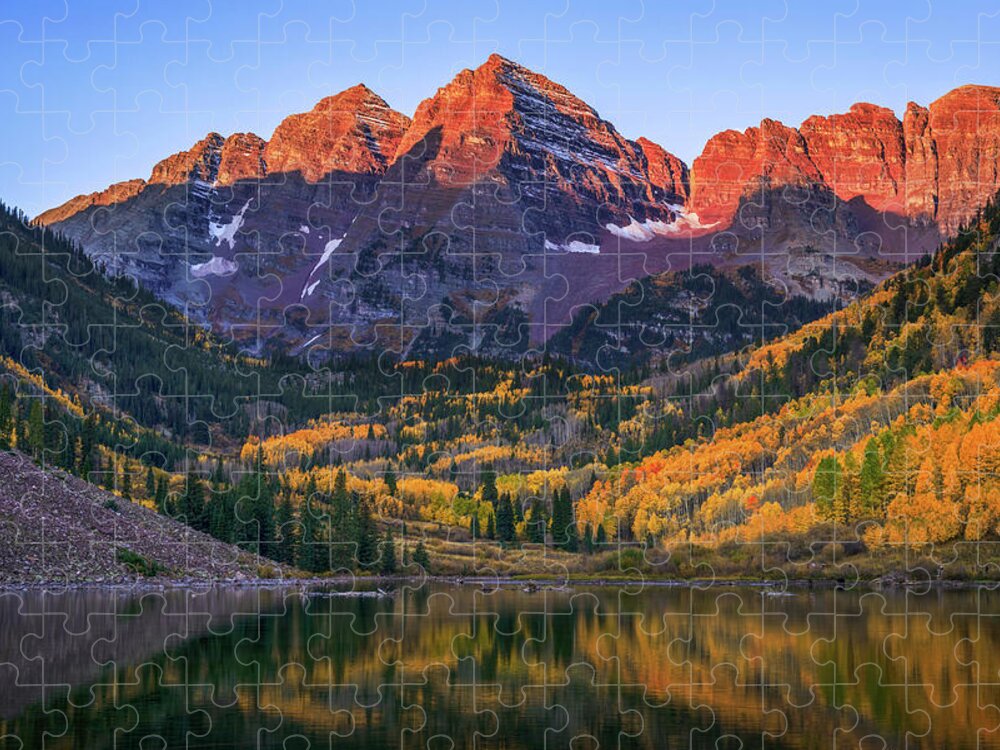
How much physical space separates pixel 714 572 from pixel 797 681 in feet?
203

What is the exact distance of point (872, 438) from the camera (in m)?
116

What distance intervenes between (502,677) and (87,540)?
58424mm

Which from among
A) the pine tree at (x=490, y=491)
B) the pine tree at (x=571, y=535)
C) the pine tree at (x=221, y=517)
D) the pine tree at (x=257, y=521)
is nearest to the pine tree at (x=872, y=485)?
the pine tree at (x=571, y=535)

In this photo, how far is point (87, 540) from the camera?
331 feet

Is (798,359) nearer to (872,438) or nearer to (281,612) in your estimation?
(872,438)

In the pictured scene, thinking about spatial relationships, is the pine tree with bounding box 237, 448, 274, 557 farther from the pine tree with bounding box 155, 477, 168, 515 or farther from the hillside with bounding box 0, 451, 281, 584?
the pine tree with bounding box 155, 477, 168, 515

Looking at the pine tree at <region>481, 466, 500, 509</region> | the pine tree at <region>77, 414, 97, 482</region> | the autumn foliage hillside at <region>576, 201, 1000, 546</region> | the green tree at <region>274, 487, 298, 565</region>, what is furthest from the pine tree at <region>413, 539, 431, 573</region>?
the pine tree at <region>77, 414, 97, 482</region>

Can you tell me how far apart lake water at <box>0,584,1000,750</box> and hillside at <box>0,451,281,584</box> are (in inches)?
648

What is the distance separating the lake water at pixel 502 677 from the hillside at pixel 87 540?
54.0 feet

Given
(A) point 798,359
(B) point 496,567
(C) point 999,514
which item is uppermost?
(A) point 798,359

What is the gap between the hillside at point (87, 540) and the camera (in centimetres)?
9362

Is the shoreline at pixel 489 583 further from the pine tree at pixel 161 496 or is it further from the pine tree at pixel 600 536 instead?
the pine tree at pixel 161 496

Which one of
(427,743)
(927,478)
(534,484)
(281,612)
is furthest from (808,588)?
(534,484)

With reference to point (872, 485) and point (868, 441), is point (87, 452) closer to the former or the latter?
point (868, 441)
